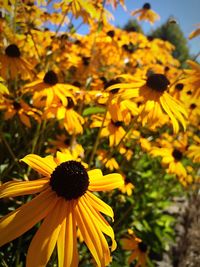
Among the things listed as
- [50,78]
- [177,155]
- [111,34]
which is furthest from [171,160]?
[111,34]

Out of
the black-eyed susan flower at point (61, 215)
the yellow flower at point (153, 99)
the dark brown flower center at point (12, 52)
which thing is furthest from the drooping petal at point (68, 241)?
the dark brown flower center at point (12, 52)

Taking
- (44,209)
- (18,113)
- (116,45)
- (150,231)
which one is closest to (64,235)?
(44,209)

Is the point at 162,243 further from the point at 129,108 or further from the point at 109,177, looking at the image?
the point at 109,177

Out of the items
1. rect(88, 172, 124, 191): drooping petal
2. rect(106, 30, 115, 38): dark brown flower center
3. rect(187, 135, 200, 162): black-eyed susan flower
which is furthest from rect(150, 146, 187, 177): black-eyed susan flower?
rect(106, 30, 115, 38): dark brown flower center

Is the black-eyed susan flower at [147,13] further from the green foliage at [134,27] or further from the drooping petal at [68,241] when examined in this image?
the drooping petal at [68,241]

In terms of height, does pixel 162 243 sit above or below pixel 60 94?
below

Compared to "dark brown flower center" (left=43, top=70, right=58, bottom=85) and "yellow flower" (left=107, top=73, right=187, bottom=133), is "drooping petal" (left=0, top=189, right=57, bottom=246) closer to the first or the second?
"yellow flower" (left=107, top=73, right=187, bottom=133)

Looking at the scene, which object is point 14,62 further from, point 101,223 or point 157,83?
point 101,223
